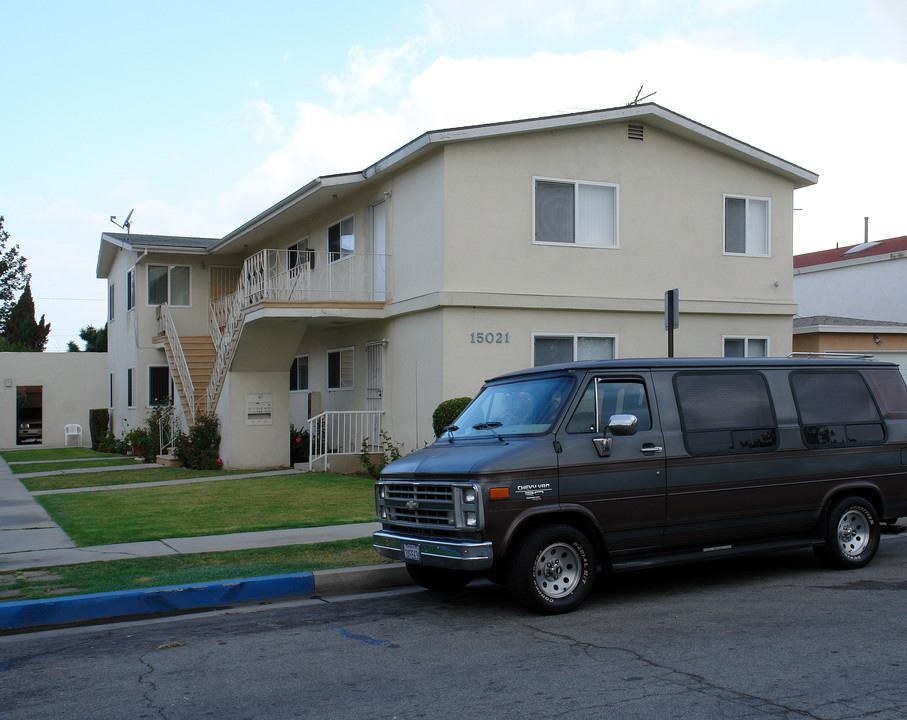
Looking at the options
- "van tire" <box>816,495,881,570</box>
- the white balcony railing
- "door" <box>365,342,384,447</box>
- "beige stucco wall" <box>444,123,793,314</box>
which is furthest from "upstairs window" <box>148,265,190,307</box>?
"van tire" <box>816,495,881,570</box>

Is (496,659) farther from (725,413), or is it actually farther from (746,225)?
(746,225)

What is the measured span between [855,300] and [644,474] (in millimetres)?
28257

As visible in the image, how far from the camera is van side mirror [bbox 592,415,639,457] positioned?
7.68 metres

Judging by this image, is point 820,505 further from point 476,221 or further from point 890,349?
point 890,349

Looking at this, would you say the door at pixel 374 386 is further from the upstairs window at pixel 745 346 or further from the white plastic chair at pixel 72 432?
the white plastic chair at pixel 72 432

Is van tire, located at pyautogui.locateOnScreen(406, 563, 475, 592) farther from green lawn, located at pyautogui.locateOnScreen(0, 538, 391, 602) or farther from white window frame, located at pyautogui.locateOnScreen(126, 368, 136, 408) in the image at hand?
white window frame, located at pyautogui.locateOnScreen(126, 368, 136, 408)

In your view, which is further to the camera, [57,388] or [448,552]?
[57,388]

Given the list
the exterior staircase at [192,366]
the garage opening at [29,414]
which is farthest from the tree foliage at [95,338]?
the exterior staircase at [192,366]

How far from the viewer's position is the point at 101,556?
9.80 meters

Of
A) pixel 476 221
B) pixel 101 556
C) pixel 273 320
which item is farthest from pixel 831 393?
pixel 273 320

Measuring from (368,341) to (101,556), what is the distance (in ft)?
36.4

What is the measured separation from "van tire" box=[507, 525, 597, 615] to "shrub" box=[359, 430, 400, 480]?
10.9 metres

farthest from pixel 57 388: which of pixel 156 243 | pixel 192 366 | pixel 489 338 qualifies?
pixel 489 338

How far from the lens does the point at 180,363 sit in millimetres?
24047
